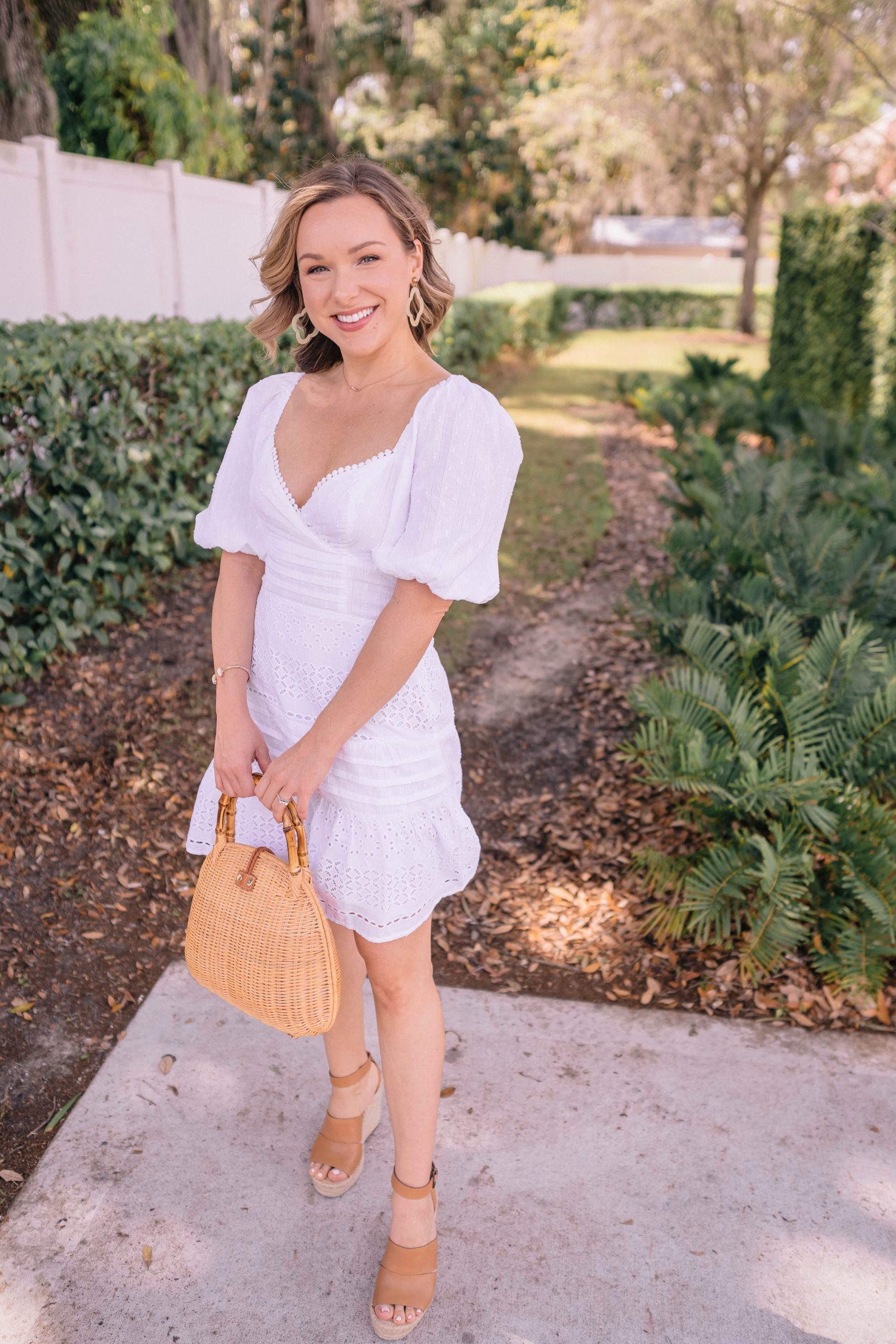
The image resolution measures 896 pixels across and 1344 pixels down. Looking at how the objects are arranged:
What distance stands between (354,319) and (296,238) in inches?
8.6

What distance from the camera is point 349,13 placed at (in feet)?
86.6

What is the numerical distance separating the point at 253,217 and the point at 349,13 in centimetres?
2167

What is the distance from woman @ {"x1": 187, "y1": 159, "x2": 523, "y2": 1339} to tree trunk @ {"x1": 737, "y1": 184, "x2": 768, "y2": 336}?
2761 cm

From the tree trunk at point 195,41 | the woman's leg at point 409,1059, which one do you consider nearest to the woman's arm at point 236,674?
the woman's leg at point 409,1059

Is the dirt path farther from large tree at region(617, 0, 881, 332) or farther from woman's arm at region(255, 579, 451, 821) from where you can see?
large tree at region(617, 0, 881, 332)

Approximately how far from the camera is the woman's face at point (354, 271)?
174 centimetres

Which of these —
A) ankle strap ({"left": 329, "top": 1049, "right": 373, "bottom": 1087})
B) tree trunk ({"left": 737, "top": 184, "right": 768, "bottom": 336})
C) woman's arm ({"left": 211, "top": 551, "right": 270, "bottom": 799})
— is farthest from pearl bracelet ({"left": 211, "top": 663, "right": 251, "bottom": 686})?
tree trunk ({"left": 737, "top": 184, "right": 768, "bottom": 336})

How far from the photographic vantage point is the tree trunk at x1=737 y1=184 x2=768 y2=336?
2608cm

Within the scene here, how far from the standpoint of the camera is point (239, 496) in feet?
6.61

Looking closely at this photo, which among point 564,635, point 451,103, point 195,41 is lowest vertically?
point 564,635

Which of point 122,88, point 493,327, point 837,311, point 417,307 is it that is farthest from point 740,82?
point 417,307

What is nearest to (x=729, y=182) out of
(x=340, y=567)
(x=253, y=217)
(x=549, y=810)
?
(x=253, y=217)

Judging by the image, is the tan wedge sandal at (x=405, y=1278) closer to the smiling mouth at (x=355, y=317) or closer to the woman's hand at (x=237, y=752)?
the woman's hand at (x=237, y=752)

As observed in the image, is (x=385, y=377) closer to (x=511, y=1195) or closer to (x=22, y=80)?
(x=511, y=1195)
